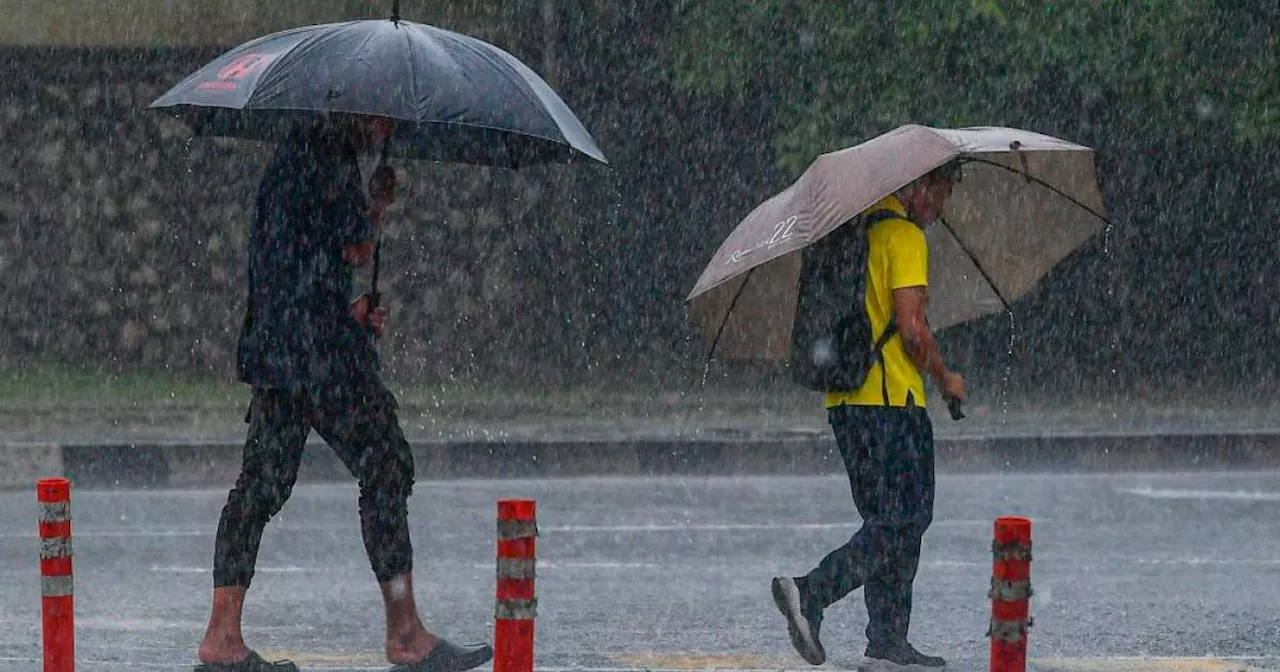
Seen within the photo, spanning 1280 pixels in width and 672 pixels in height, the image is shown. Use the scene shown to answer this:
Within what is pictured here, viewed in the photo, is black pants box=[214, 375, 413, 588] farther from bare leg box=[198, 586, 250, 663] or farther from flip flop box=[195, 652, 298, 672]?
flip flop box=[195, 652, 298, 672]

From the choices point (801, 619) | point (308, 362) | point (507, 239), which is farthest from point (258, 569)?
point (507, 239)

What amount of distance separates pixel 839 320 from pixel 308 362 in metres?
1.55

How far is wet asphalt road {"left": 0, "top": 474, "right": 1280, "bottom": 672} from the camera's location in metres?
7.68

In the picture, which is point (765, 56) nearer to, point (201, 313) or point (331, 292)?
point (201, 313)

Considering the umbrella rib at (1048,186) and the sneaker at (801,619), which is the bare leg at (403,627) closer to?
the sneaker at (801,619)

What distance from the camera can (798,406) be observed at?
15789mm

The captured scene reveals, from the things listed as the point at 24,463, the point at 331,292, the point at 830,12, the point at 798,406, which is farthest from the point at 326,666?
the point at 830,12

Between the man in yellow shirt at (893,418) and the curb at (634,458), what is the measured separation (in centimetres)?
662

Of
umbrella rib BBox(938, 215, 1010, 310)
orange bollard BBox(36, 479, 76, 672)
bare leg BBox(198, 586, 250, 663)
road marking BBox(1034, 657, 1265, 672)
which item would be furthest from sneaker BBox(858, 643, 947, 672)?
orange bollard BBox(36, 479, 76, 672)

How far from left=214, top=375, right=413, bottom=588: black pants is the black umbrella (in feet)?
1.23

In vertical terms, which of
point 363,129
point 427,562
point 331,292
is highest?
point 363,129

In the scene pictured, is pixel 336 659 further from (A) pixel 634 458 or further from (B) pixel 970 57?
(B) pixel 970 57

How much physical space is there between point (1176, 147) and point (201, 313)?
8.02 metres

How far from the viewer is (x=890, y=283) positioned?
660 cm
